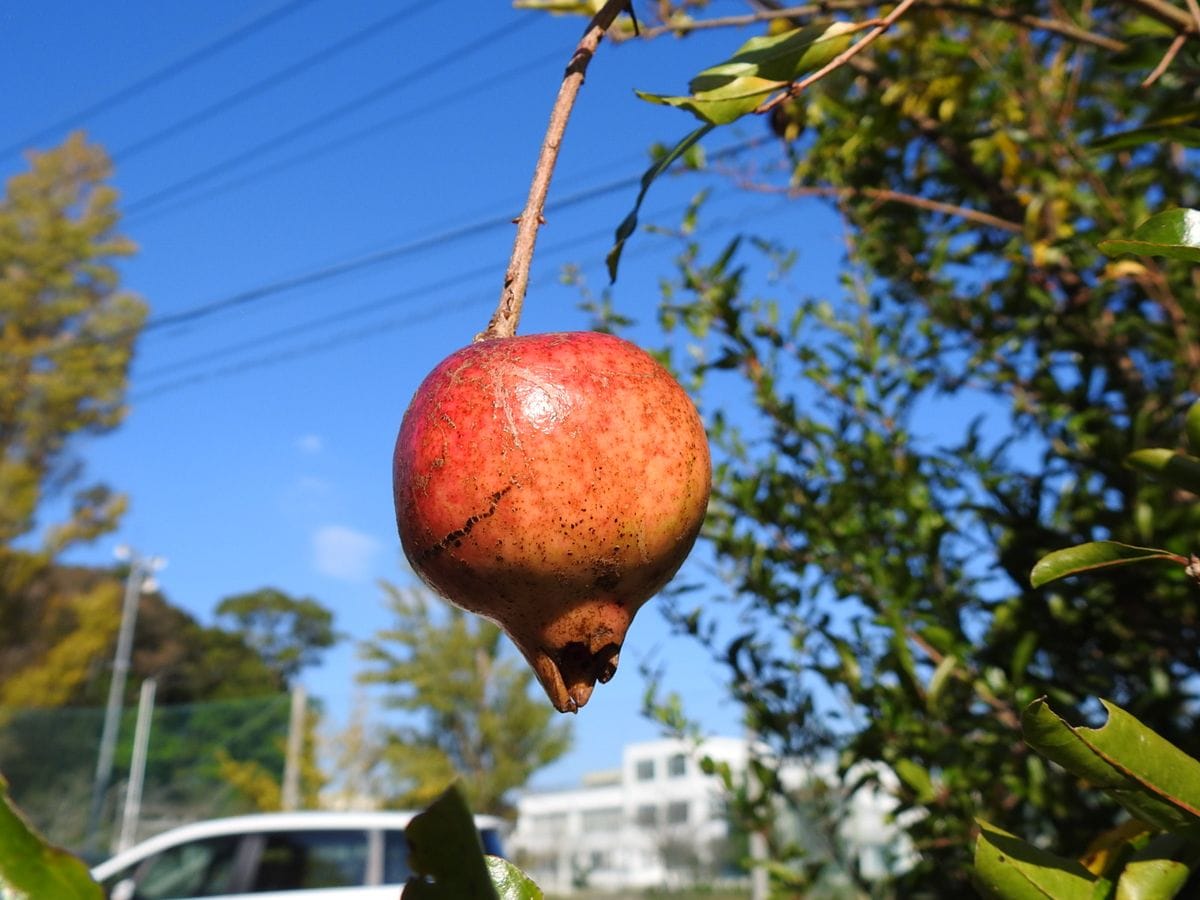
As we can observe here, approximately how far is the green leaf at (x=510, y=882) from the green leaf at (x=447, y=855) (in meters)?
0.06

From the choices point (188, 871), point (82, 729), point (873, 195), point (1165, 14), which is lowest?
point (188, 871)

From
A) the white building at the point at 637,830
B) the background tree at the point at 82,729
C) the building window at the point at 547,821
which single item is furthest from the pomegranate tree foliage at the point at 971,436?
the building window at the point at 547,821

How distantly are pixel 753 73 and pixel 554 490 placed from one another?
→ 1.34 ft

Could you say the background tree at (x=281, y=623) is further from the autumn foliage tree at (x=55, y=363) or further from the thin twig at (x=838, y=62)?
the thin twig at (x=838, y=62)

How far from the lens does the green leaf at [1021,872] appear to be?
0.64m

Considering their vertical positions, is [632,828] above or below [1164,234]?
above

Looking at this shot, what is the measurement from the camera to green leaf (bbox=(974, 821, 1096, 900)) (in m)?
0.64

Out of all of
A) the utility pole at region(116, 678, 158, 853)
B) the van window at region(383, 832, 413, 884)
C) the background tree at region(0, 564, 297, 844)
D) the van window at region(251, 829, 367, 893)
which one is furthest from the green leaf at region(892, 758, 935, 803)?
the utility pole at region(116, 678, 158, 853)

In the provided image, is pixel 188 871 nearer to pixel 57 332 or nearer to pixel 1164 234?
pixel 1164 234

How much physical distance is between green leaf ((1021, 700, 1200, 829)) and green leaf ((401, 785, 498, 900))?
1.04 feet

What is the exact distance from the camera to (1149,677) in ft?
5.64

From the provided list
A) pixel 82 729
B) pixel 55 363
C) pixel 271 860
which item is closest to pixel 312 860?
pixel 271 860

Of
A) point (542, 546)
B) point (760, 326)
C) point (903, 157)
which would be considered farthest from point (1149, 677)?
point (542, 546)

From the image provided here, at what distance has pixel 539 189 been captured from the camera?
1.99 feet
